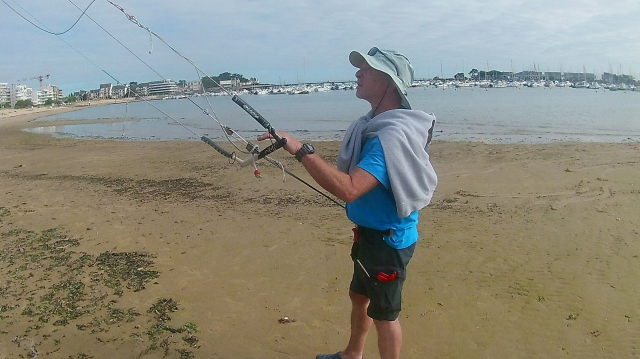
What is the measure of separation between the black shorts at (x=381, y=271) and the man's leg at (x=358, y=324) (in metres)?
0.30

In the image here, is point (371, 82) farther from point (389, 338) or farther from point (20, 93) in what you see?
point (20, 93)

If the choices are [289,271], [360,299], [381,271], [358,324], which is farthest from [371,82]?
[289,271]

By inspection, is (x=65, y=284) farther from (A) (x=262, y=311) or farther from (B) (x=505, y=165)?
(B) (x=505, y=165)

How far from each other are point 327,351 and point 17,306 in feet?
8.42

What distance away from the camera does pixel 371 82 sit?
7.69 feet

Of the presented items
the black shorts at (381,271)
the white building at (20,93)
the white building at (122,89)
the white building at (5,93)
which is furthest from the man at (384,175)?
the white building at (5,93)

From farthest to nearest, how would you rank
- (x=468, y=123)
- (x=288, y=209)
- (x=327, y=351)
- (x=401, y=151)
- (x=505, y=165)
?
(x=468, y=123), (x=505, y=165), (x=288, y=209), (x=327, y=351), (x=401, y=151)

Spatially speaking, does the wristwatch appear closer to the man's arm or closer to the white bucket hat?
the man's arm

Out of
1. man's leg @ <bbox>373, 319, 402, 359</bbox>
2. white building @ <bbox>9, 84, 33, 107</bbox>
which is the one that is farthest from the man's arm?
white building @ <bbox>9, 84, 33, 107</bbox>

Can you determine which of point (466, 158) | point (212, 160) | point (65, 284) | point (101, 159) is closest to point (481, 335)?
point (65, 284)

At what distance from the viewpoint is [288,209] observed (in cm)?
687

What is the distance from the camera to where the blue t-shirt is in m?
2.11

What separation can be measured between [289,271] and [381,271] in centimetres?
238

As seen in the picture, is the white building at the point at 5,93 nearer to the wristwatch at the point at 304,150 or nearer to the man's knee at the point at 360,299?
the man's knee at the point at 360,299
